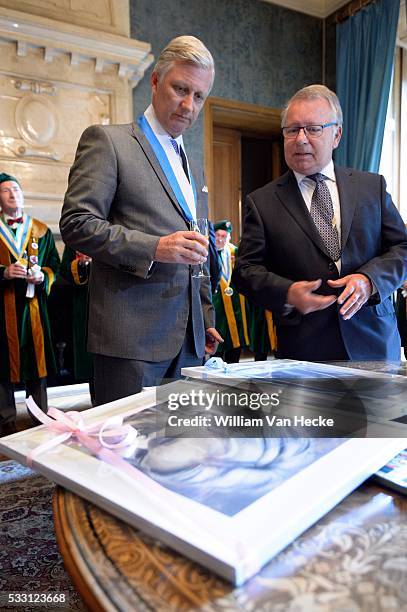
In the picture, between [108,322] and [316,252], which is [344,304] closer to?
[316,252]

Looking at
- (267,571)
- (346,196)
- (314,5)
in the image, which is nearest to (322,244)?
(346,196)

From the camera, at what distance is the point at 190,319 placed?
121 centimetres

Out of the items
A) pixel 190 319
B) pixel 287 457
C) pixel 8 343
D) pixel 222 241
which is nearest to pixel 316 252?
pixel 190 319

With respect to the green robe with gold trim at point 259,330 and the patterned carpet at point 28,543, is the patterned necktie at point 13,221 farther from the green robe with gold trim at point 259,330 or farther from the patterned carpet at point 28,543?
the green robe with gold trim at point 259,330

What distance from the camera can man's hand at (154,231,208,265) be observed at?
1021 mm

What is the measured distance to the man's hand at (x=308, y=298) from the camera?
106 centimetres

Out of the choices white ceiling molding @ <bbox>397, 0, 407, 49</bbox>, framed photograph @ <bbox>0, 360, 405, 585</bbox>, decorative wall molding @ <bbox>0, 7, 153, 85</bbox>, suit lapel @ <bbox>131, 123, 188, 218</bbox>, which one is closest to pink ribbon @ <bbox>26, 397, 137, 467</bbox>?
framed photograph @ <bbox>0, 360, 405, 585</bbox>

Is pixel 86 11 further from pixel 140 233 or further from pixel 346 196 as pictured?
pixel 140 233

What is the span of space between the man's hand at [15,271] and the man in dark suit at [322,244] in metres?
1.51

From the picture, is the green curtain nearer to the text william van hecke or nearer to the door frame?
the door frame

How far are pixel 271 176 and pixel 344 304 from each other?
5.03 meters

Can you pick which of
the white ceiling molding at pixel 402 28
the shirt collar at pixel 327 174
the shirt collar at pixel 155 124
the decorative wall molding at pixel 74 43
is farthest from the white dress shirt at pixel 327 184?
the white ceiling molding at pixel 402 28

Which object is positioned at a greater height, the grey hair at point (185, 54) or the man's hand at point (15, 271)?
the grey hair at point (185, 54)

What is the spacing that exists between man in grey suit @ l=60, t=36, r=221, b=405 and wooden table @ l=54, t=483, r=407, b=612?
69 cm
